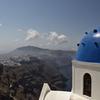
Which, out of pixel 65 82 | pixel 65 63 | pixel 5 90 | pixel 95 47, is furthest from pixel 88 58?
pixel 65 63

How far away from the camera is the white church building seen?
1019 cm

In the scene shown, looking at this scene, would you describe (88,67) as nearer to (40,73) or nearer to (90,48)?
(90,48)

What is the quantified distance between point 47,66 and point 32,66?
18.3 ft

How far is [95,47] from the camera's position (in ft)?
33.8

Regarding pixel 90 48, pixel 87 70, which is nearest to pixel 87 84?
pixel 87 70

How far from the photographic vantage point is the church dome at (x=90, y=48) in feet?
33.5

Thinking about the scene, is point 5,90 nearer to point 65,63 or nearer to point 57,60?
point 65,63

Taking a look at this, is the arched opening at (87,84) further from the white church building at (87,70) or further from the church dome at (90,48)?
the church dome at (90,48)

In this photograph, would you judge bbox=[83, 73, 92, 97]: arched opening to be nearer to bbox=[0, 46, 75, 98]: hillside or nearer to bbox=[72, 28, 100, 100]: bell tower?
bbox=[72, 28, 100, 100]: bell tower

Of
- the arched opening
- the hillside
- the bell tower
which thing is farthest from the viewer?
the hillside

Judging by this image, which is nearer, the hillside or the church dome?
the church dome

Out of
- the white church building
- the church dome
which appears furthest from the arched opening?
the church dome

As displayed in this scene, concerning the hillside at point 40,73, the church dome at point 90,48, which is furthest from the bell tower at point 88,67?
the hillside at point 40,73

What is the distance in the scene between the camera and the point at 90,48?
413 inches
